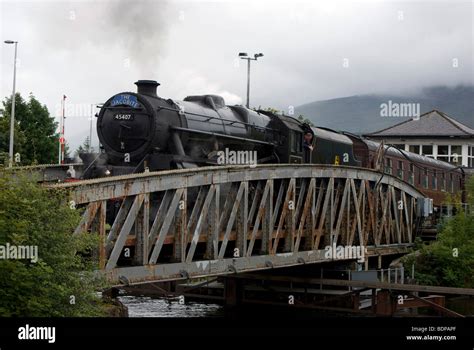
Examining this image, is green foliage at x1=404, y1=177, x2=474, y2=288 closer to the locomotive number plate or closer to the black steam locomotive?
the black steam locomotive

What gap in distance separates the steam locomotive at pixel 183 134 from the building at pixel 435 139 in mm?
38522

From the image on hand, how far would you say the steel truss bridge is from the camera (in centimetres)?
1716

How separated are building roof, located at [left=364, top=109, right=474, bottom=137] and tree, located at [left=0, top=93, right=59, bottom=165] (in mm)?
26243

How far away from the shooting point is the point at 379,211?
34.0 m

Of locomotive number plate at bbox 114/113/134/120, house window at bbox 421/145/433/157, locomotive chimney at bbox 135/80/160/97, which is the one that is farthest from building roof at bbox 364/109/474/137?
locomotive number plate at bbox 114/113/134/120

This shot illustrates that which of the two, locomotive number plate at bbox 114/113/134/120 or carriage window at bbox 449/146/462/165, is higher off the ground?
carriage window at bbox 449/146/462/165

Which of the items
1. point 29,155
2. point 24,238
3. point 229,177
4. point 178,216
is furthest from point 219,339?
point 29,155

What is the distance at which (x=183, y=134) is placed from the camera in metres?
20.5

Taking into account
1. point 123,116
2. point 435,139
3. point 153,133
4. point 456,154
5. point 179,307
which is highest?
point 435,139

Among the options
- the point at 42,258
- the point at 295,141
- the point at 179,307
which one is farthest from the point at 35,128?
the point at 42,258

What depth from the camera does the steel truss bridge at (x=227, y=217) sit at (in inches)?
675

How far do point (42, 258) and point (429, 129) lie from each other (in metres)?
55.9

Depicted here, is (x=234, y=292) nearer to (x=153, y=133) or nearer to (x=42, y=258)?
(x=153, y=133)

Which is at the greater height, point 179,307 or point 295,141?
point 295,141
